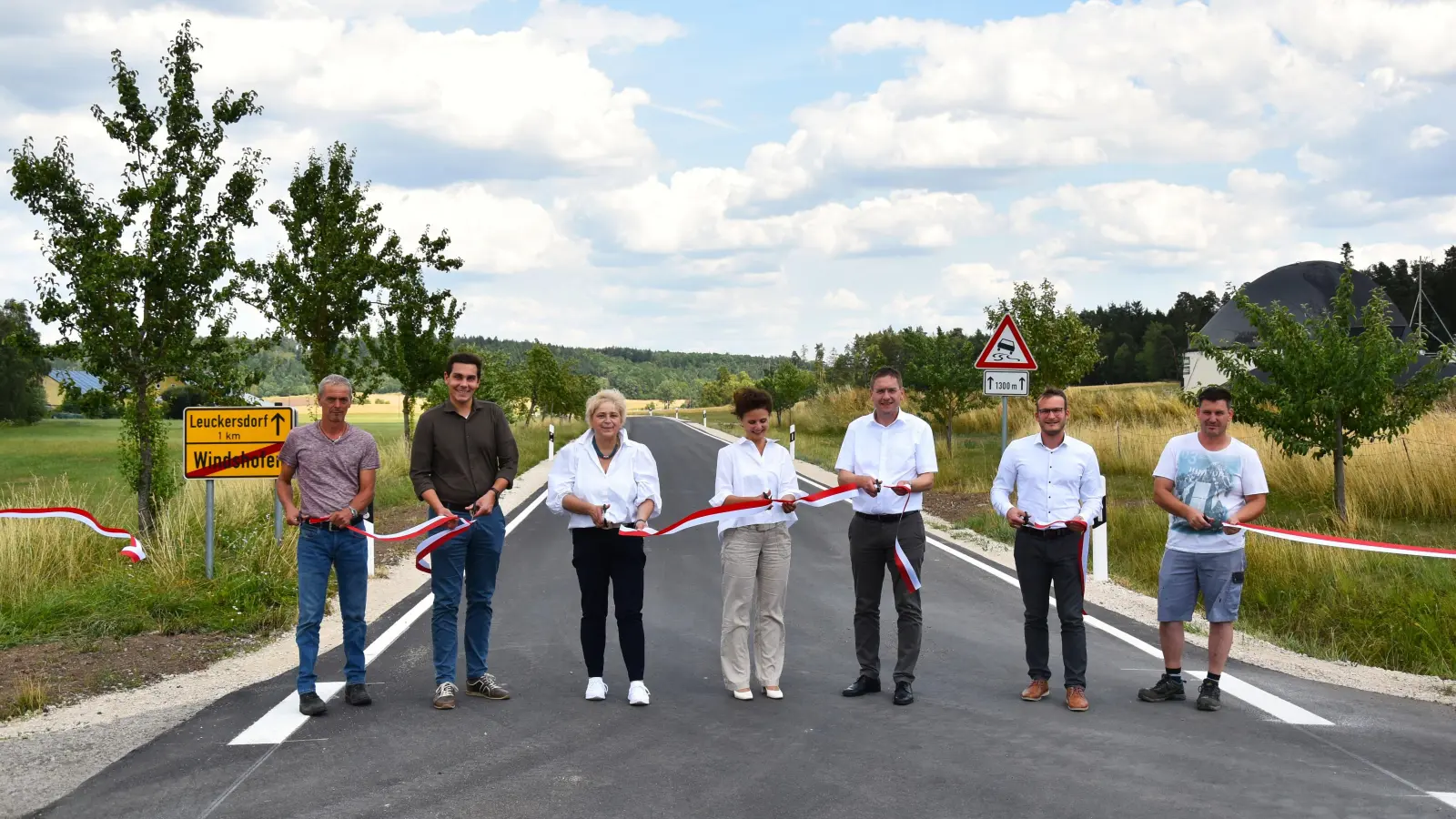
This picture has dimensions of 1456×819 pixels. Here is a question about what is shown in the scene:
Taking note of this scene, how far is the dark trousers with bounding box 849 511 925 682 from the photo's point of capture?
6.68 m

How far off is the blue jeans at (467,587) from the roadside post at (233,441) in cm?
463

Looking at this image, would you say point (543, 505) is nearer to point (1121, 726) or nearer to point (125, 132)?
point (125, 132)

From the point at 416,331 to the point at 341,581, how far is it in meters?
22.2

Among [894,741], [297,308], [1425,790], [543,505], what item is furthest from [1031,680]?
[297,308]

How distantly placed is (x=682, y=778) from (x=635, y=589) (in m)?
1.61

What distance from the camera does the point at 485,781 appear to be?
512cm

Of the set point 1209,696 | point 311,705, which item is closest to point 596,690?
point 311,705

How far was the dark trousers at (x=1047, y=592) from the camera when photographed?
661cm

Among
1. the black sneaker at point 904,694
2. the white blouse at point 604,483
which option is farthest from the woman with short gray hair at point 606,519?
the black sneaker at point 904,694

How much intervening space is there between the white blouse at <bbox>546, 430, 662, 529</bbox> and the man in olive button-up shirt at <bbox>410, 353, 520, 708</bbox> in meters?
0.34

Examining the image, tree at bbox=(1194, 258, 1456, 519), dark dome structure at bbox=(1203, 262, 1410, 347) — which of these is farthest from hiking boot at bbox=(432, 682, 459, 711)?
dark dome structure at bbox=(1203, 262, 1410, 347)

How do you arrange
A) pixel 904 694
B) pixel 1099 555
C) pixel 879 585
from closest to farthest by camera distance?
pixel 904 694, pixel 879 585, pixel 1099 555

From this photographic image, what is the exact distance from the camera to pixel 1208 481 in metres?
6.58

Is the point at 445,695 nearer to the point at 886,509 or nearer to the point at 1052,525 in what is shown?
the point at 886,509
